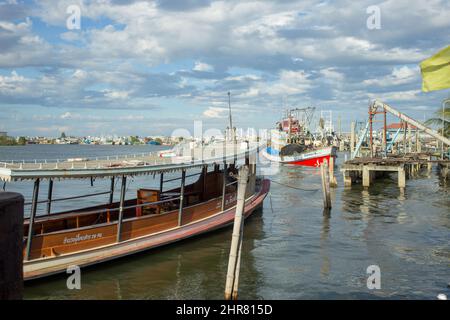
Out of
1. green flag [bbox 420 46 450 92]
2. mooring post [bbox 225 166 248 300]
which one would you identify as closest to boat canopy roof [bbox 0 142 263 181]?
mooring post [bbox 225 166 248 300]

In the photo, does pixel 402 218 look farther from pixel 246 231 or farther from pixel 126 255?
pixel 126 255

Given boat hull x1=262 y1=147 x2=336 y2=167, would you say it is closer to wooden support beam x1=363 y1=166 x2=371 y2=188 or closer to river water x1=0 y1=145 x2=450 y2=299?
wooden support beam x1=363 y1=166 x2=371 y2=188

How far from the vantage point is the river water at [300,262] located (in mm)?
10977

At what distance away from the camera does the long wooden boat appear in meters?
10.6

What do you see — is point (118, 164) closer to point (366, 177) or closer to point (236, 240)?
point (236, 240)

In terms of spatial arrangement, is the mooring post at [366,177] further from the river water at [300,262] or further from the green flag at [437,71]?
the green flag at [437,71]

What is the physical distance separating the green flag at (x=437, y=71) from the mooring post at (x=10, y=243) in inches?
194

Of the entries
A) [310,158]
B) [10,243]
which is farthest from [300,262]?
[310,158]

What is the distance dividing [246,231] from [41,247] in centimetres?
914

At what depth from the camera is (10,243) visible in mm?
2678

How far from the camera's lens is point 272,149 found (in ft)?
205

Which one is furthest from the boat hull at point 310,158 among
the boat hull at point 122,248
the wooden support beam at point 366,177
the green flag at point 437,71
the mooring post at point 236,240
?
the green flag at point 437,71
